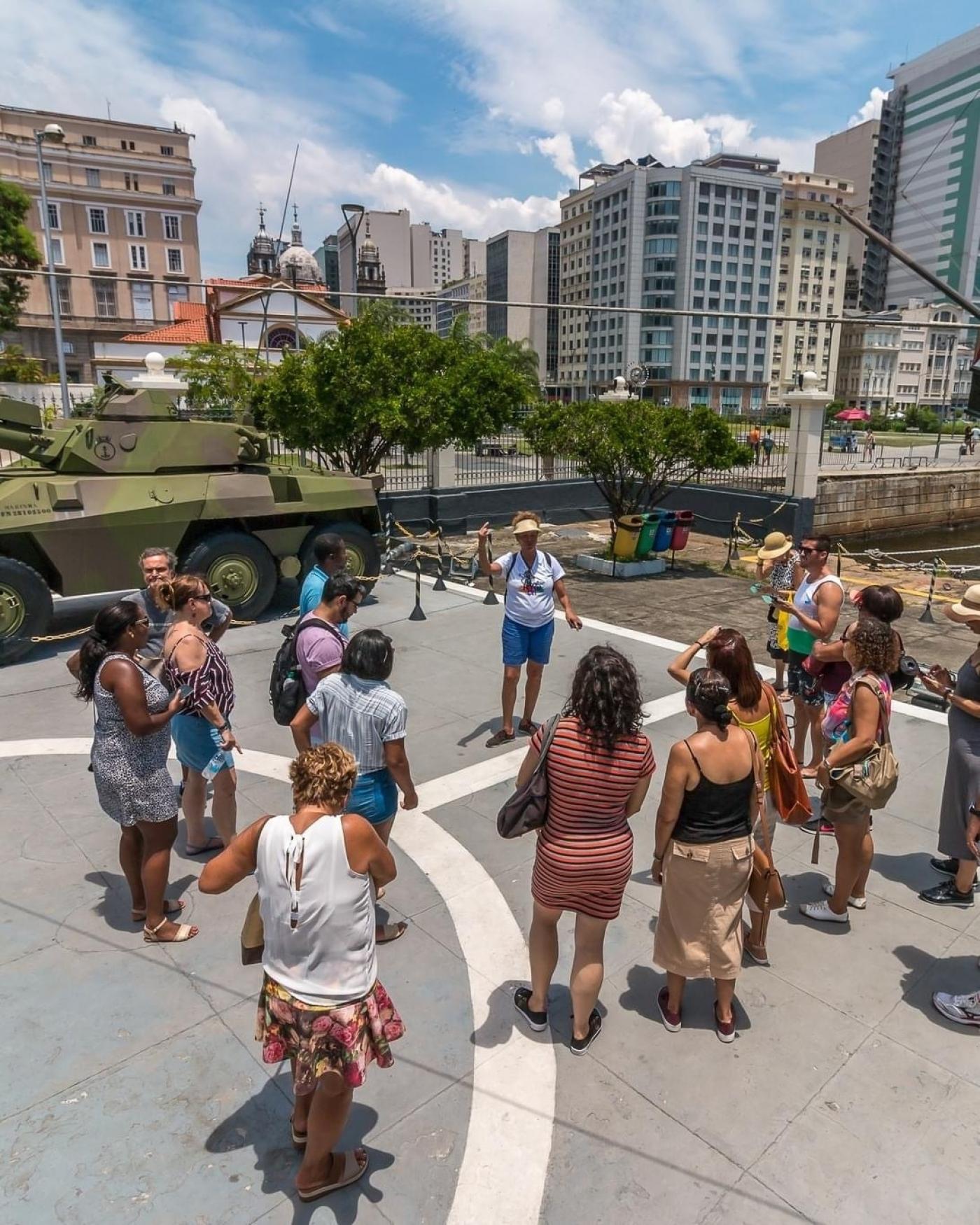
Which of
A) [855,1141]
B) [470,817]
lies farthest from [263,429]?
[855,1141]

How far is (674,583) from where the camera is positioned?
485 inches

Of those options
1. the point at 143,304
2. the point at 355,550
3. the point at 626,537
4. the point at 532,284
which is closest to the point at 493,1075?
the point at 355,550

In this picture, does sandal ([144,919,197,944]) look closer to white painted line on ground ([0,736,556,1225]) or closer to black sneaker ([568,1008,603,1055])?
white painted line on ground ([0,736,556,1225])

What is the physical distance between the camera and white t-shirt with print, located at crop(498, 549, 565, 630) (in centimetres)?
563

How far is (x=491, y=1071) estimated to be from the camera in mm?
2994

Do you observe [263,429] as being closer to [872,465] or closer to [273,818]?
[273,818]

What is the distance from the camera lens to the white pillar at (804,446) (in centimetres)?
1812

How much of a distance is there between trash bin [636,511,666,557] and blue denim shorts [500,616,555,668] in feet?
24.6

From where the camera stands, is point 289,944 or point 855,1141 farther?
point 855,1141

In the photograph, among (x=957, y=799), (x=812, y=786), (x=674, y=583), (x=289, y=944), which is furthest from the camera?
(x=674, y=583)

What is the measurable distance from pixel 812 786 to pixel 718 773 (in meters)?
2.91

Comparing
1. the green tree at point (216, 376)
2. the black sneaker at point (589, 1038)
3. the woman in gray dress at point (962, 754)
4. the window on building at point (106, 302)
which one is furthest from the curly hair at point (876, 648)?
the window on building at point (106, 302)

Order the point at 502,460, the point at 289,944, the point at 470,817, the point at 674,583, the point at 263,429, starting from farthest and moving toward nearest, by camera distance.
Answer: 1. the point at 502,460
2. the point at 263,429
3. the point at 674,583
4. the point at 470,817
5. the point at 289,944

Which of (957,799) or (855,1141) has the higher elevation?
(957,799)
